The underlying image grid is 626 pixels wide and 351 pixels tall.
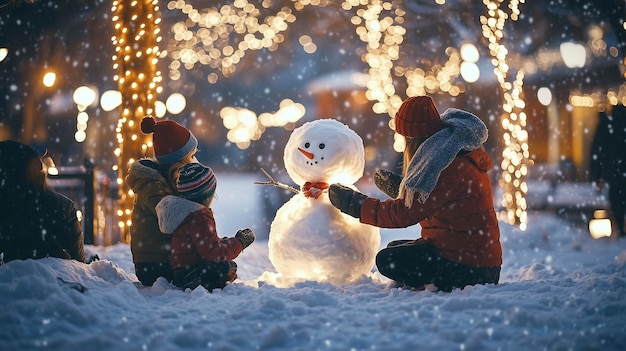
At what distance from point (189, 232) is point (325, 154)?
1252mm

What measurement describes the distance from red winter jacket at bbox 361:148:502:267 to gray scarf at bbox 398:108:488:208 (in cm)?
8

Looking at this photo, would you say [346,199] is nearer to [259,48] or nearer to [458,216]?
[458,216]

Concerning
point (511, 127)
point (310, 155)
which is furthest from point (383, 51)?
point (310, 155)

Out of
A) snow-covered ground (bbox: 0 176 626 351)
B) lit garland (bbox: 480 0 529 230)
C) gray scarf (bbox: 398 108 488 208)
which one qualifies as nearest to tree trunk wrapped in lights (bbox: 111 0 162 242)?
snow-covered ground (bbox: 0 176 626 351)

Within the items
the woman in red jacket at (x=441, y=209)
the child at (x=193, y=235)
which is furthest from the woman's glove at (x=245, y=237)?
the woman in red jacket at (x=441, y=209)

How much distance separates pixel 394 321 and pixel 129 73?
4915mm

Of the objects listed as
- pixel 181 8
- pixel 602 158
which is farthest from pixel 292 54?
pixel 602 158

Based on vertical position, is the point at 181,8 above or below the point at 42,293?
above

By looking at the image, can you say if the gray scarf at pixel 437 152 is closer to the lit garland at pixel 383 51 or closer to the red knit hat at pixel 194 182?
the red knit hat at pixel 194 182

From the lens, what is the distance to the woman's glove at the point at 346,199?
398 cm

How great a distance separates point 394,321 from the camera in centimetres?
288

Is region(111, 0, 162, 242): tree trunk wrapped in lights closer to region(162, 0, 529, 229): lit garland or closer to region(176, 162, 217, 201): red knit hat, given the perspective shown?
region(176, 162, 217, 201): red knit hat

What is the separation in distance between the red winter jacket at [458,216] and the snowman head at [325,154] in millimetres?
600

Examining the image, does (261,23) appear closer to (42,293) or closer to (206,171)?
(206,171)
